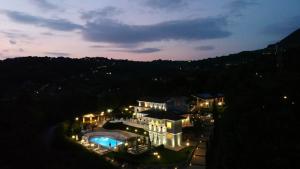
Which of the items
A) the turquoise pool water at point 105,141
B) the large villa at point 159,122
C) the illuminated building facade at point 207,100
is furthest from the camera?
the illuminated building facade at point 207,100

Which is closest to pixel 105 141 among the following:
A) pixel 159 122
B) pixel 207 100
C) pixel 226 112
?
pixel 159 122

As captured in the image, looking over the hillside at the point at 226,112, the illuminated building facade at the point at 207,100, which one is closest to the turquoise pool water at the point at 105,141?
the hillside at the point at 226,112

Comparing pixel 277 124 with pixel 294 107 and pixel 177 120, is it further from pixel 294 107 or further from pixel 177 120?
pixel 177 120

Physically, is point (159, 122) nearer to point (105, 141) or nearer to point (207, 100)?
point (105, 141)

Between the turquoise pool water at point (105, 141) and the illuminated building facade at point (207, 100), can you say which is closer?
the turquoise pool water at point (105, 141)

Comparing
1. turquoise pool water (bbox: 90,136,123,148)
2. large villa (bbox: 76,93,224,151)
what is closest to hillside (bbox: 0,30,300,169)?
turquoise pool water (bbox: 90,136,123,148)

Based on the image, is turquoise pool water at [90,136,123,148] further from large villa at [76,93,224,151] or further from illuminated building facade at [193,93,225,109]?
illuminated building facade at [193,93,225,109]

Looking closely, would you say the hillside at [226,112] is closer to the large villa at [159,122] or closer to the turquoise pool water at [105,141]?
the turquoise pool water at [105,141]

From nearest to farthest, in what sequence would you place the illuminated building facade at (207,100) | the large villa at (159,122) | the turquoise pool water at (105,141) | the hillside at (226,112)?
the hillside at (226,112)
the large villa at (159,122)
the turquoise pool water at (105,141)
the illuminated building facade at (207,100)
